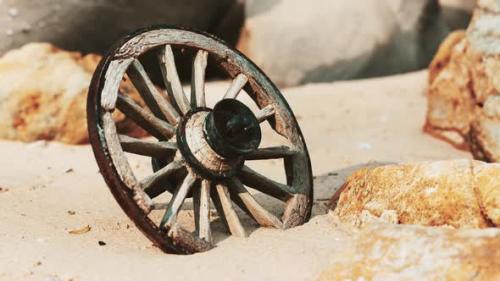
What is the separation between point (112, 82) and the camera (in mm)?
3195

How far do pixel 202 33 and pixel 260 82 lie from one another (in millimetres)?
380

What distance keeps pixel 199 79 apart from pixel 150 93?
28 centimetres

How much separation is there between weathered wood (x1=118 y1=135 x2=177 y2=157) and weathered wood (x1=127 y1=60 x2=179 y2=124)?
163 mm

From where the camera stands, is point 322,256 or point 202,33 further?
point 202,33

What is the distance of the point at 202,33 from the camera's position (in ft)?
12.1

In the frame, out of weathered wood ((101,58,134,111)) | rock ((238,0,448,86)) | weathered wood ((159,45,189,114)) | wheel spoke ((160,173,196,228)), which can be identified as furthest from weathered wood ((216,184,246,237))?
rock ((238,0,448,86))

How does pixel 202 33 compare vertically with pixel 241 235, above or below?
above

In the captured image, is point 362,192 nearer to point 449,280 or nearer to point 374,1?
point 449,280

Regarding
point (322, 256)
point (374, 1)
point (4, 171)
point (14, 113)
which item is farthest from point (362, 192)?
point (374, 1)

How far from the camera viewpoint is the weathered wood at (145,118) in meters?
3.28

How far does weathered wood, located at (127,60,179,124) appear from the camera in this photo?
3389 millimetres

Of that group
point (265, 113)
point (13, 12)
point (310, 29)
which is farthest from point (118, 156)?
point (310, 29)

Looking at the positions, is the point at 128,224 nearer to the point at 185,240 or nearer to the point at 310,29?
the point at 185,240

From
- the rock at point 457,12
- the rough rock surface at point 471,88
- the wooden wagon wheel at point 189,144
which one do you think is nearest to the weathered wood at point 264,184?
the wooden wagon wheel at point 189,144
